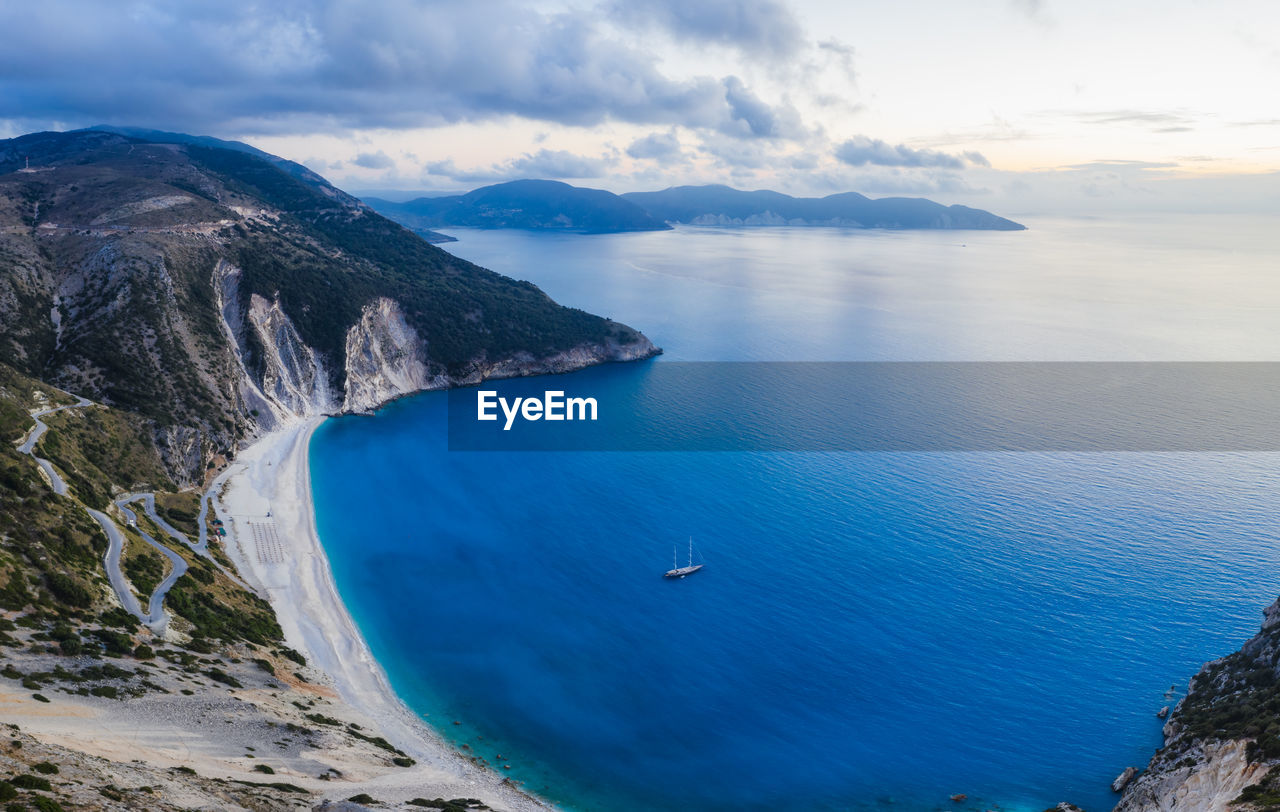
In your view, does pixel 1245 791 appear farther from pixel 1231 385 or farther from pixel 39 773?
pixel 1231 385

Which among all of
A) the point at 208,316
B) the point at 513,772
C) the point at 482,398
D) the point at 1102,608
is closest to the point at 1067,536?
the point at 1102,608

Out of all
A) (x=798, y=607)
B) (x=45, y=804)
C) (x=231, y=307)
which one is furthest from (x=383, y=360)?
(x=45, y=804)

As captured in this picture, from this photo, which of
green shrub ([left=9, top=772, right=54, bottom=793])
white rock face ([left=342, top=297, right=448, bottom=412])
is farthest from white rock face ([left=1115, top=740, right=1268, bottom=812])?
white rock face ([left=342, top=297, right=448, bottom=412])

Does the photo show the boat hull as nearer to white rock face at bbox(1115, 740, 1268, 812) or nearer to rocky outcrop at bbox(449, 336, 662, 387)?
white rock face at bbox(1115, 740, 1268, 812)

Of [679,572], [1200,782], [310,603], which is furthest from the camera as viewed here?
[679,572]

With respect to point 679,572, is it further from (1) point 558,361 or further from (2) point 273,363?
(1) point 558,361

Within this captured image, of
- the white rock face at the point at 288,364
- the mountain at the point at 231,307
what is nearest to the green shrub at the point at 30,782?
the mountain at the point at 231,307

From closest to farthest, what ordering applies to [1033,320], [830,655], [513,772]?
[513,772]
[830,655]
[1033,320]
